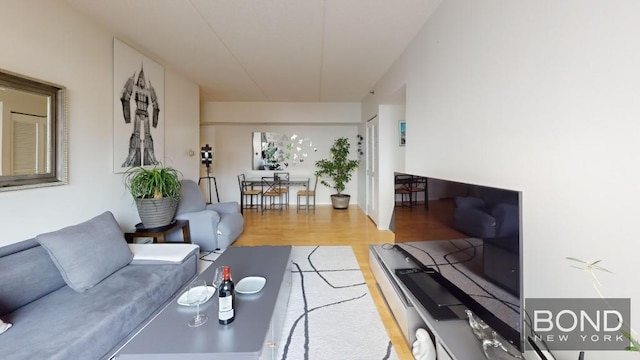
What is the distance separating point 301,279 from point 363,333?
0.99 metres

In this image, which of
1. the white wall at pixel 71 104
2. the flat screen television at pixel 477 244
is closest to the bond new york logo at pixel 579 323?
the flat screen television at pixel 477 244

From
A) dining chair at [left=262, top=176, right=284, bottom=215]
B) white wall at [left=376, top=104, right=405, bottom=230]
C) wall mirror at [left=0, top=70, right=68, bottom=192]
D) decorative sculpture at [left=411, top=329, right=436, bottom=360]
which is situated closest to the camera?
decorative sculpture at [left=411, top=329, right=436, bottom=360]

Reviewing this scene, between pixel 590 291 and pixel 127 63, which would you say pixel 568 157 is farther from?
pixel 127 63

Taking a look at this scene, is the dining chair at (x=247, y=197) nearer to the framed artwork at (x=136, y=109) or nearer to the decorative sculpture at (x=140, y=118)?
the framed artwork at (x=136, y=109)

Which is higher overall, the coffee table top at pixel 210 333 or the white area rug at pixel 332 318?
the coffee table top at pixel 210 333

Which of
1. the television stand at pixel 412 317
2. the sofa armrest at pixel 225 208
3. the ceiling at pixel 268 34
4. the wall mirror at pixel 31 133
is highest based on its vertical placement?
the ceiling at pixel 268 34

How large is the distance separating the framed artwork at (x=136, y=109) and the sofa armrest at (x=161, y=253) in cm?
111

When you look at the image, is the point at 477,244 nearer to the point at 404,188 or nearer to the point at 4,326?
the point at 404,188

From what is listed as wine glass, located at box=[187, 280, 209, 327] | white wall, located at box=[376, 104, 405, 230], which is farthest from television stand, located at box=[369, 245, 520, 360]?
white wall, located at box=[376, 104, 405, 230]

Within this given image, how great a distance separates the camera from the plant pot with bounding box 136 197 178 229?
300 cm

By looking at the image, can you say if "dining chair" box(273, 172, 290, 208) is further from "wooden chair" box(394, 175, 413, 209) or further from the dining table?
"wooden chair" box(394, 175, 413, 209)

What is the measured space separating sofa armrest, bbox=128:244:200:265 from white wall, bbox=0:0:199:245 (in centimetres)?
67

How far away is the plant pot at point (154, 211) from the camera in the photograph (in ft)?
9.86

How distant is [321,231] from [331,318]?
8.52 feet
